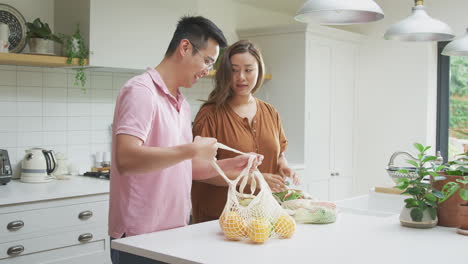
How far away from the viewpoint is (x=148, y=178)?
1932 mm

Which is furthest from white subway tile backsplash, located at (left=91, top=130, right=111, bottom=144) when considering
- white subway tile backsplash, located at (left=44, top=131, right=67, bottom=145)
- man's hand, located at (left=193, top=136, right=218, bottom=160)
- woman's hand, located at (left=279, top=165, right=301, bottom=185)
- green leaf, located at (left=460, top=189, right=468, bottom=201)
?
green leaf, located at (left=460, top=189, right=468, bottom=201)

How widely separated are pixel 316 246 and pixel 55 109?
257 centimetres

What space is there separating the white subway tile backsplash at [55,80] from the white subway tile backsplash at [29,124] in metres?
0.24

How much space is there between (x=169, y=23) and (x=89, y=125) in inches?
36.0

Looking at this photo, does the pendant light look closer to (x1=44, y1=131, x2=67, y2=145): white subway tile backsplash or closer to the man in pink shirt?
the man in pink shirt

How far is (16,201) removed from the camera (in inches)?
115

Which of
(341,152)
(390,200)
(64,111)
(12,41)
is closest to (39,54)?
(12,41)

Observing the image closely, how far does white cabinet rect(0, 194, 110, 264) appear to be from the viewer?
2943 millimetres

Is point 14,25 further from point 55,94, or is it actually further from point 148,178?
point 148,178

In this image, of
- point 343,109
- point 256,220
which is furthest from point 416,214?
point 343,109

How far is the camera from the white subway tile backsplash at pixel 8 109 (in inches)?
139

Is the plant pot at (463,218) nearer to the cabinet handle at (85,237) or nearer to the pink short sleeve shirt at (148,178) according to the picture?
the pink short sleeve shirt at (148,178)

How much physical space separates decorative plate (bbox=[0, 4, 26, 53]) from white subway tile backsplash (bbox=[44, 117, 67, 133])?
49cm

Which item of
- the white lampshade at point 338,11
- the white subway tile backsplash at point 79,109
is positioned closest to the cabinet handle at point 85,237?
the white subway tile backsplash at point 79,109
